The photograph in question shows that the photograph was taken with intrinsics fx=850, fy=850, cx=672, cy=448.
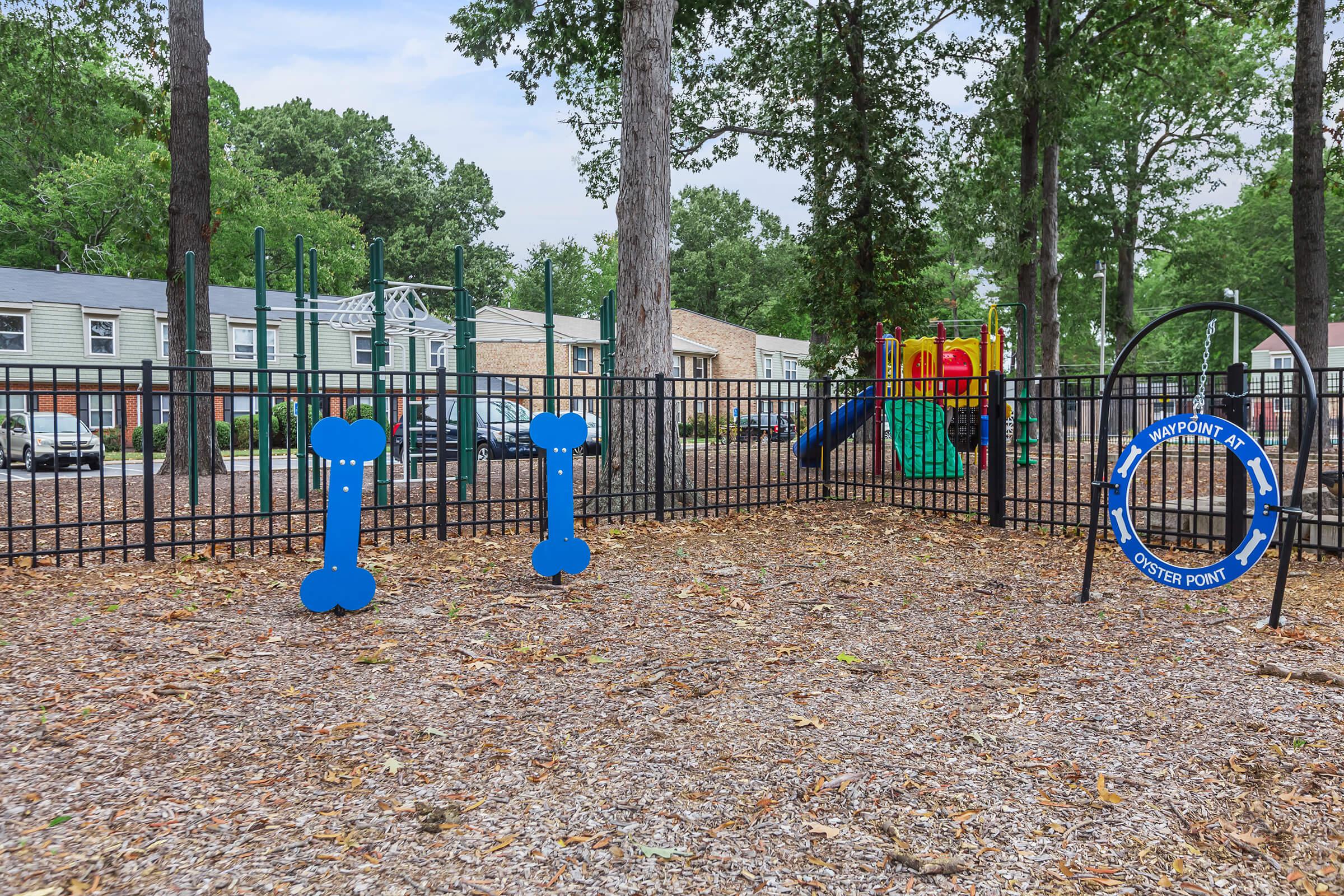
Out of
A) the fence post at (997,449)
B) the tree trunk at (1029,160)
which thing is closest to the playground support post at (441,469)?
the fence post at (997,449)

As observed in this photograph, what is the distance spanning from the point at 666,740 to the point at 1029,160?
64.9ft

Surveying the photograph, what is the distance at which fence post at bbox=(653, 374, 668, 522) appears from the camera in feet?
31.7

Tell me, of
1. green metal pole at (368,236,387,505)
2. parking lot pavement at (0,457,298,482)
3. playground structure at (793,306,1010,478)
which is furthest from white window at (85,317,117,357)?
playground structure at (793,306,1010,478)

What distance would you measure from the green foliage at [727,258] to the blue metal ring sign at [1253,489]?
45.9m

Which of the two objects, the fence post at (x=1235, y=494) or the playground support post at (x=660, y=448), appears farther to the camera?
the playground support post at (x=660, y=448)

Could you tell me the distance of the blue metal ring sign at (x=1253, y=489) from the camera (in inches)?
207

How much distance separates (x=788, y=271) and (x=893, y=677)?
47.6m

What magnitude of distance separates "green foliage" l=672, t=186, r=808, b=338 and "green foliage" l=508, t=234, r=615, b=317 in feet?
15.5

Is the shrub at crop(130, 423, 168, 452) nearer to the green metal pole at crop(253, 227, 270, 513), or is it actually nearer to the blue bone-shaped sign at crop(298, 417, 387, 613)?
the green metal pole at crop(253, 227, 270, 513)

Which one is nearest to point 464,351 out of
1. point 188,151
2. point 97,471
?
point 188,151

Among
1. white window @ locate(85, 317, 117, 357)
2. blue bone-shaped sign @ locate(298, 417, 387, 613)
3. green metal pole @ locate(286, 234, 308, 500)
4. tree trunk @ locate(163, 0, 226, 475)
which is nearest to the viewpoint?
blue bone-shaped sign @ locate(298, 417, 387, 613)

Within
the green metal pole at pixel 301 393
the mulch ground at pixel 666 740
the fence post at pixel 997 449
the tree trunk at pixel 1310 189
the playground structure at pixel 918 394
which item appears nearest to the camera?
the mulch ground at pixel 666 740

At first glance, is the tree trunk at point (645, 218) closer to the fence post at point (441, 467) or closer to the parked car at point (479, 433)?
the fence post at point (441, 467)

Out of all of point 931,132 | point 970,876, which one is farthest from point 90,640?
point 931,132
